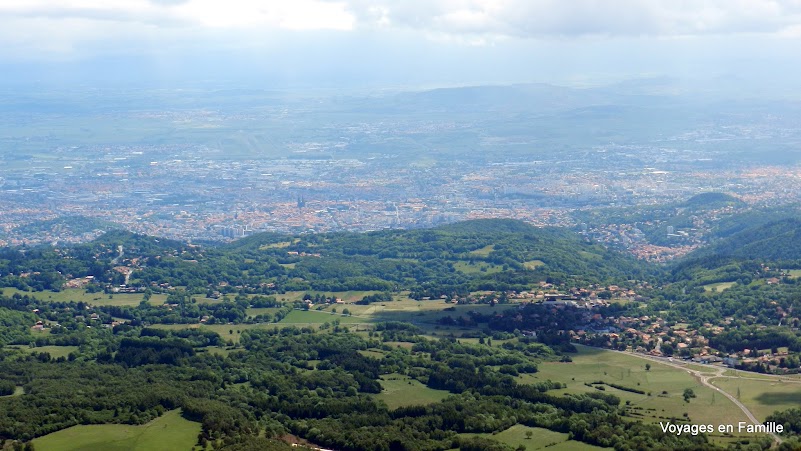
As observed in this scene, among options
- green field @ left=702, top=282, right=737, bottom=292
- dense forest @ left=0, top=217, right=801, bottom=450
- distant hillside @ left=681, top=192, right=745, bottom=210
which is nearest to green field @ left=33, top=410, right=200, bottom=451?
dense forest @ left=0, top=217, right=801, bottom=450

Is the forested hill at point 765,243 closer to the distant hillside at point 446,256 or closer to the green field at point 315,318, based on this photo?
the distant hillside at point 446,256

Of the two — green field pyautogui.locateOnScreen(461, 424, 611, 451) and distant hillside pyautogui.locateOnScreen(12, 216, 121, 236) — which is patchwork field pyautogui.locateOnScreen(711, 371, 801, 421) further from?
distant hillside pyautogui.locateOnScreen(12, 216, 121, 236)

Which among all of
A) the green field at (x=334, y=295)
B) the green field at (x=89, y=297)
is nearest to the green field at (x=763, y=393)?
the green field at (x=334, y=295)

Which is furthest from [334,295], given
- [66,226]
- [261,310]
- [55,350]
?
[66,226]

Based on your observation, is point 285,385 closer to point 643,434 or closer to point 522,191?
point 643,434

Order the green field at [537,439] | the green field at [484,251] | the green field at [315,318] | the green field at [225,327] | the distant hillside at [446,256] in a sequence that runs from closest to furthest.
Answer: the green field at [537,439], the green field at [225,327], the green field at [315,318], the distant hillside at [446,256], the green field at [484,251]

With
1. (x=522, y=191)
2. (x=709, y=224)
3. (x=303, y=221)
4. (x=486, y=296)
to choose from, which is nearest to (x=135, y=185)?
(x=303, y=221)

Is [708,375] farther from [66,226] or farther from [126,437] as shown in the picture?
[66,226]
